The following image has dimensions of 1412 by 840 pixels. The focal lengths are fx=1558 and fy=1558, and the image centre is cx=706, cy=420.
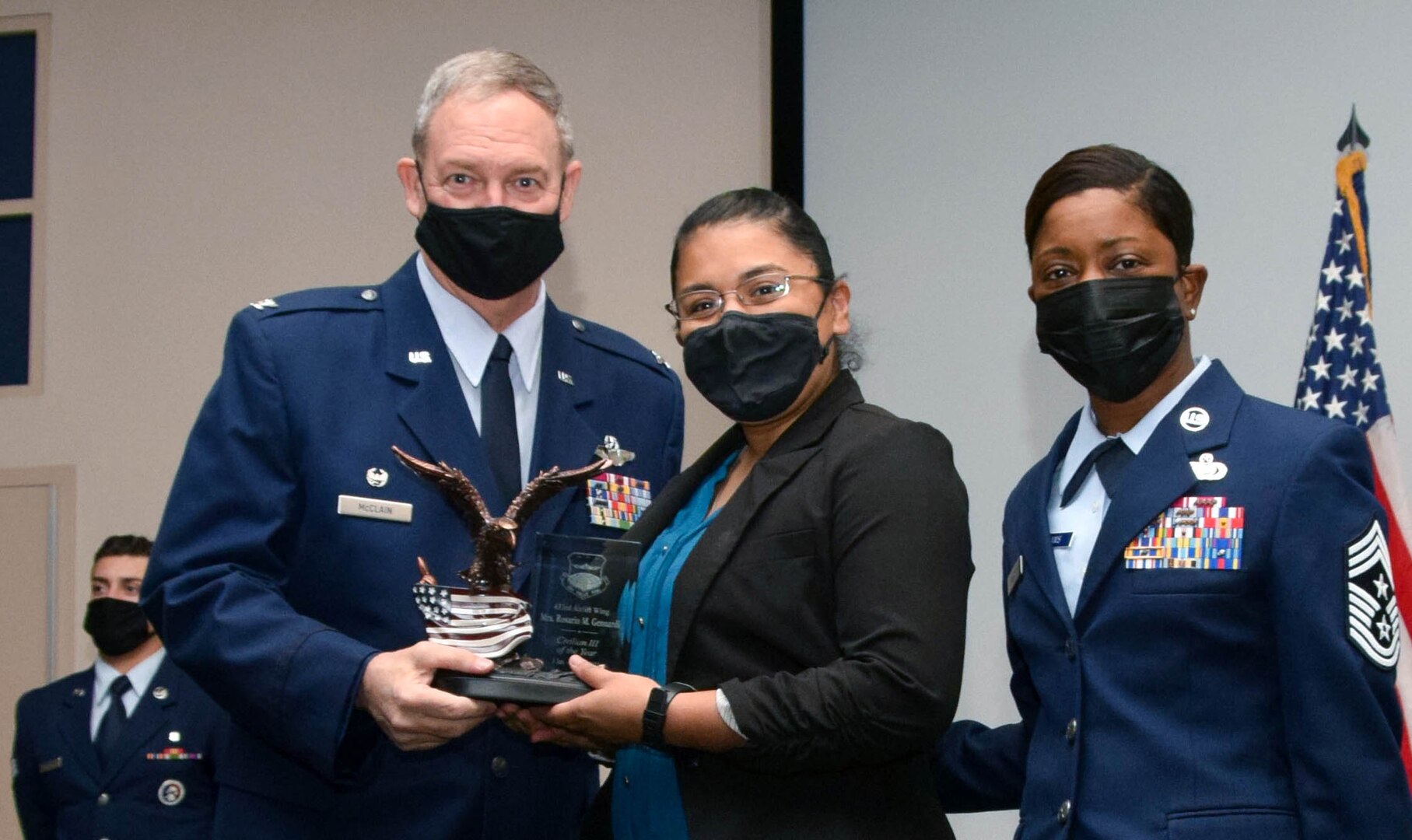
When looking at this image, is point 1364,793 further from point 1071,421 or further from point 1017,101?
point 1017,101

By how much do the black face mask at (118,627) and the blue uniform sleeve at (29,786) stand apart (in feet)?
0.95

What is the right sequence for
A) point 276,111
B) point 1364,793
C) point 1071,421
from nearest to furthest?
1. point 1364,793
2. point 1071,421
3. point 276,111

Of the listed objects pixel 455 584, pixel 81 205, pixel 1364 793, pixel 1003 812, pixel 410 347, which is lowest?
pixel 1003 812

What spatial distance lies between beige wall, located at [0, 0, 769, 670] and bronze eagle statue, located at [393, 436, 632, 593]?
3.50 metres

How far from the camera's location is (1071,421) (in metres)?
2.35

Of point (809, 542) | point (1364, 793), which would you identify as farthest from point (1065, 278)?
point (1364, 793)

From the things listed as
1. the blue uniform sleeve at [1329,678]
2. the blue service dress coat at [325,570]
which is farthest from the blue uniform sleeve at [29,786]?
the blue uniform sleeve at [1329,678]

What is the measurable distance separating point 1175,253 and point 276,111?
436 centimetres

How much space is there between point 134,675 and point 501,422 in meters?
3.26

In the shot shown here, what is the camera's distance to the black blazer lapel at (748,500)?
2.05 meters

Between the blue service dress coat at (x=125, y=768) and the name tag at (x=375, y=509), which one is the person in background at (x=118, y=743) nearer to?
the blue service dress coat at (x=125, y=768)

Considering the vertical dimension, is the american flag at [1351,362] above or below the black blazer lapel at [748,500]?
above

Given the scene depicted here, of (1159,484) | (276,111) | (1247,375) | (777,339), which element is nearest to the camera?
(1159,484)

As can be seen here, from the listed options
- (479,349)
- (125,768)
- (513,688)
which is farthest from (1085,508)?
(125,768)
